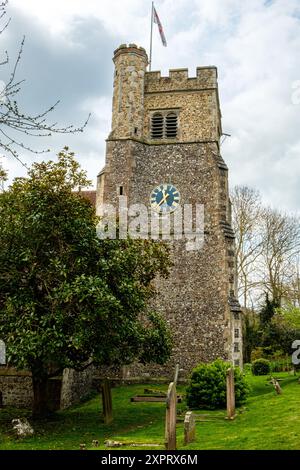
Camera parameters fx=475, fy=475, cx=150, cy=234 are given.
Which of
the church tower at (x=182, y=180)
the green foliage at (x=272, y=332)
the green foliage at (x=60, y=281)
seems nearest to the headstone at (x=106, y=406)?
the green foliage at (x=60, y=281)

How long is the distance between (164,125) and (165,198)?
426 cm

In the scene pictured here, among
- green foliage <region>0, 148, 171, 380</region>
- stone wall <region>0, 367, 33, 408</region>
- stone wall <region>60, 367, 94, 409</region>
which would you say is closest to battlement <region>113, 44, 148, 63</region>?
green foliage <region>0, 148, 171, 380</region>

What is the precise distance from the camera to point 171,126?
24656 mm

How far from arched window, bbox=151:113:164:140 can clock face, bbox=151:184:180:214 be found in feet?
10.0

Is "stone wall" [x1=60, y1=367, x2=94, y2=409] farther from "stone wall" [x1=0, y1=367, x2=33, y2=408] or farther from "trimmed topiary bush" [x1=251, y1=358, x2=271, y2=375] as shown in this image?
"trimmed topiary bush" [x1=251, y1=358, x2=271, y2=375]

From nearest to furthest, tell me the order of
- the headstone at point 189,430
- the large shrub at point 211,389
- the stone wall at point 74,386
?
the headstone at point 189,430, the large shrub at point 211,389, the stone wall at point 74,386

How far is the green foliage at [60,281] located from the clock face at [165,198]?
8444 millimetres

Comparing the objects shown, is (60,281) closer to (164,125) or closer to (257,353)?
(164,125)

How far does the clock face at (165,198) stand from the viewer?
22.9 m

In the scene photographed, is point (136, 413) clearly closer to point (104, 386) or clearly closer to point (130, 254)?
point (104, 386)

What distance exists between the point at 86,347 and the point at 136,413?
3951 millimetres

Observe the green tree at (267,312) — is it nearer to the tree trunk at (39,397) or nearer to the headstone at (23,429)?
the tree trunk at (39,397)

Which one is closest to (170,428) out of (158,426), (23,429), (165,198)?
(158,426)
